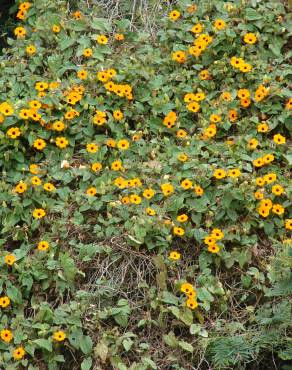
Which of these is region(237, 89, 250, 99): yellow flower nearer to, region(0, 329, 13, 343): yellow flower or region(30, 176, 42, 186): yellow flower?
region(30, 176, 42, 186): yellow flower

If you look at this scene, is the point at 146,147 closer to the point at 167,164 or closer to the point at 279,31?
the point at 167,164

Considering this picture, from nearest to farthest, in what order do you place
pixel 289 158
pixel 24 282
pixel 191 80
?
pixel 24 282
pixel 289 158
pixel 191 80

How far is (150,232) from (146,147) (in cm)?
58

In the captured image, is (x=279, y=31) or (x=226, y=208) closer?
(x=226, y=208)

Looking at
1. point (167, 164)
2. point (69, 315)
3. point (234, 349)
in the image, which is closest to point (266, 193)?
point (167, 164)

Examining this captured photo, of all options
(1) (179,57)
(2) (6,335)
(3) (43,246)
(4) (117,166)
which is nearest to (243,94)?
(1) (179,57)

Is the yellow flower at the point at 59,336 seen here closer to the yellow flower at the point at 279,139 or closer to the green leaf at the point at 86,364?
the green leaf at the point at 86,364

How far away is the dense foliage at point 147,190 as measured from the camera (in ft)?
12.1

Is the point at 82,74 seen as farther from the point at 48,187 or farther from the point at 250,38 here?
the point at 250,38

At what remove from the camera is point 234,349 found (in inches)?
137

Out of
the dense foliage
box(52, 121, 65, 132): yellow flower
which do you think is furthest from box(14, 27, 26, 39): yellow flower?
box(52, 121, 65, 132): yellow flower

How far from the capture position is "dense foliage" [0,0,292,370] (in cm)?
370

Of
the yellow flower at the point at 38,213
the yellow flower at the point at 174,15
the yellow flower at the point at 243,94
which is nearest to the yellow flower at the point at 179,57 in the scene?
the yellow flower at the point at 174,15

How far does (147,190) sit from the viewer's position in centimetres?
402
